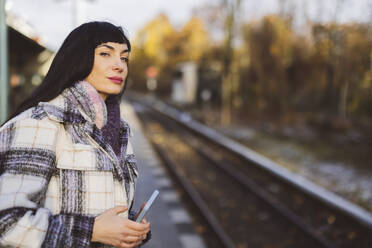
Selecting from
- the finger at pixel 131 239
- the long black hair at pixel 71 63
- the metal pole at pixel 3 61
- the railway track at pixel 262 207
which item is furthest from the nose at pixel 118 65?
the railway track at pixel 262 207

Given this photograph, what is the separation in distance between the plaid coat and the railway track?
3763mm

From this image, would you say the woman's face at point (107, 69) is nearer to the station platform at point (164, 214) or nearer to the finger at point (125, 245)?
the finger at point (125, 245)

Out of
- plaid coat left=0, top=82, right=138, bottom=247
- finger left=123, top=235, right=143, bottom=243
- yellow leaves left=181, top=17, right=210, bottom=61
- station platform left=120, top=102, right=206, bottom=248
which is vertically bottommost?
station platform left=120, top=102, right=206, bottom=248

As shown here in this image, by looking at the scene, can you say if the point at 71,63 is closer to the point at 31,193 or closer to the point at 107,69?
the point at 107,69

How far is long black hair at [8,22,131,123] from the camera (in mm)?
1387

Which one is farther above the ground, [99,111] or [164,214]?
[99,111]

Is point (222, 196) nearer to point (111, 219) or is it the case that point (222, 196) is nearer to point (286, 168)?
point (286, 168)

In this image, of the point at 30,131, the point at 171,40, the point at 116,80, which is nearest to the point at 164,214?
the point at 116,80

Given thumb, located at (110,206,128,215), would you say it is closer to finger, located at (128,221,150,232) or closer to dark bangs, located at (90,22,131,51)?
finger, located at (128,221,150,232)

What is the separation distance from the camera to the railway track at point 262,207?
5.11 metres

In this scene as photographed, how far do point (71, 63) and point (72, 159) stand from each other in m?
0.41

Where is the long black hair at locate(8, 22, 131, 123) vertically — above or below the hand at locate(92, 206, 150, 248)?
above

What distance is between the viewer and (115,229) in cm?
130

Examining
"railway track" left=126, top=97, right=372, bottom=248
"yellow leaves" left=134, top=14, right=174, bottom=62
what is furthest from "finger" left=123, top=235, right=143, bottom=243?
"yellow leaves" left=134, top=14, right=174, bottom=62
